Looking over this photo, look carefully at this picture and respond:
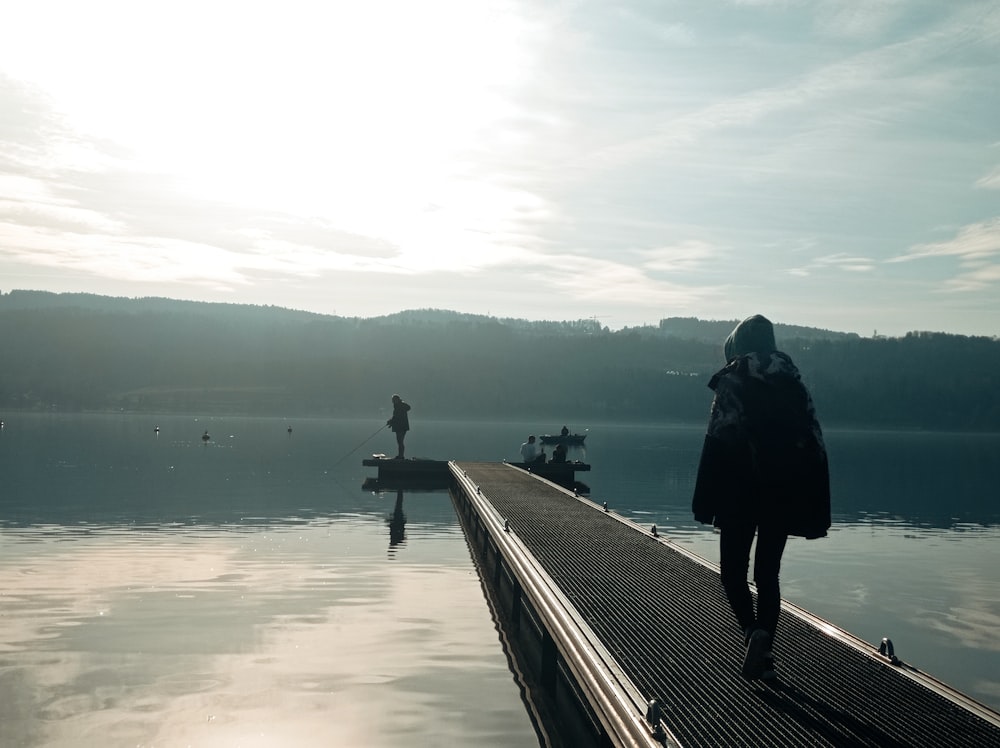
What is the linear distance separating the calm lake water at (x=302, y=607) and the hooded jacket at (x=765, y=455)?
10.7ft

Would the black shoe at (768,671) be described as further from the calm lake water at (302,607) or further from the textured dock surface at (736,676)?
the calm lake water at (302,607)

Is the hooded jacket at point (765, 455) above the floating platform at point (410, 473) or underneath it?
above

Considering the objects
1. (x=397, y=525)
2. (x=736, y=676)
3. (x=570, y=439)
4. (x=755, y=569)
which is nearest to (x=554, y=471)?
(x=397, y=525)

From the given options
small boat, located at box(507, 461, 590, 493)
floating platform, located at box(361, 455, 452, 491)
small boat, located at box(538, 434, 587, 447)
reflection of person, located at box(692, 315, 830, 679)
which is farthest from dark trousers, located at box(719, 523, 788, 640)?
small boat, located at box(538, 434, 587, 447)

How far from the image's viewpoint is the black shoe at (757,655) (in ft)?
24.3

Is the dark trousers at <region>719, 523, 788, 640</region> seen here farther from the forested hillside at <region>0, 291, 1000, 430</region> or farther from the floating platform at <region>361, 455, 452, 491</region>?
the forested hillside at <region>0, 291, 1000, 430</region>

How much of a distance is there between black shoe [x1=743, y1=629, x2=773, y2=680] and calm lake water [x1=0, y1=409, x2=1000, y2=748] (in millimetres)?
2307

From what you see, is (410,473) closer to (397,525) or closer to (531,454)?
(531,454)

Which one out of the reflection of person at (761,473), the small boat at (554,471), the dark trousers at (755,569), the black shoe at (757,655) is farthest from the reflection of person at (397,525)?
the reflection of person at (761,473)

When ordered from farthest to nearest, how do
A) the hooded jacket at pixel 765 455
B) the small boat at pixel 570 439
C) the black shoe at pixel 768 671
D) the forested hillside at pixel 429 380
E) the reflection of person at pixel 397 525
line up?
the forested hillside at pixel 429 380
the small boat at pixel 570 439
the reflection of person at pixel 397 525
the black shoe at pixel 768 671
the hooded jacket at pixel 765 455

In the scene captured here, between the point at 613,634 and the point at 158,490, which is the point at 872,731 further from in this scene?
the point at 158,490

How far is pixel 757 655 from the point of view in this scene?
7.51 metres

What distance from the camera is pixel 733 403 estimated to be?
7297 millimetres

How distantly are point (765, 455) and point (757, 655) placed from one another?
161 centimetres
